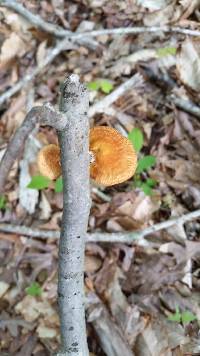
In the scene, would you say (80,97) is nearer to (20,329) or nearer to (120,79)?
(20,329)

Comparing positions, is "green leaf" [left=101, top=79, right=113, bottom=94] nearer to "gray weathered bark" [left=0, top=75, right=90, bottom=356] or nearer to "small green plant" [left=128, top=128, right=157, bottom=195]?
"small green plant" [left=128, top=128, right=157, bottom=195]

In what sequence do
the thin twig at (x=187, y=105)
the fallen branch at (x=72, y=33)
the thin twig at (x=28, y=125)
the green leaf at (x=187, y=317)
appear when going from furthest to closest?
the fallen branch at (x=72, y=33)
the thin twig at (x=187, y=105)
the green leaf at (x=187, y=317)
the thin twig at (x=28, y=125)

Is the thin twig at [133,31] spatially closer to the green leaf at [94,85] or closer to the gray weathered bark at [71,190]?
the green leaf at [94,85]

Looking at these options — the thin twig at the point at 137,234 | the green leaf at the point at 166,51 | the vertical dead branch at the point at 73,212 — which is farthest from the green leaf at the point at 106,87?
the vertical dead branch at the point at 73,212

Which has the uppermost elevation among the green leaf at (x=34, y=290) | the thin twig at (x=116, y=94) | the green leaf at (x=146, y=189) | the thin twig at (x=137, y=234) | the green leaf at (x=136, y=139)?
the thin twig at (x=116, y=94)

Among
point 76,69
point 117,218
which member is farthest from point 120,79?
point 117,218

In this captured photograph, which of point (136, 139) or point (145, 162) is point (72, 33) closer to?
point (136, 139)

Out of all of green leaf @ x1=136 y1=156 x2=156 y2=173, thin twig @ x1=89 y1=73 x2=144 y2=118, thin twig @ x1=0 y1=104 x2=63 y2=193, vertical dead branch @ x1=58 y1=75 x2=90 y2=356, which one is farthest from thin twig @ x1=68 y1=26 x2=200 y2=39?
vertical dead branch @ x1=58 y1=75 x2=90 y2=356
